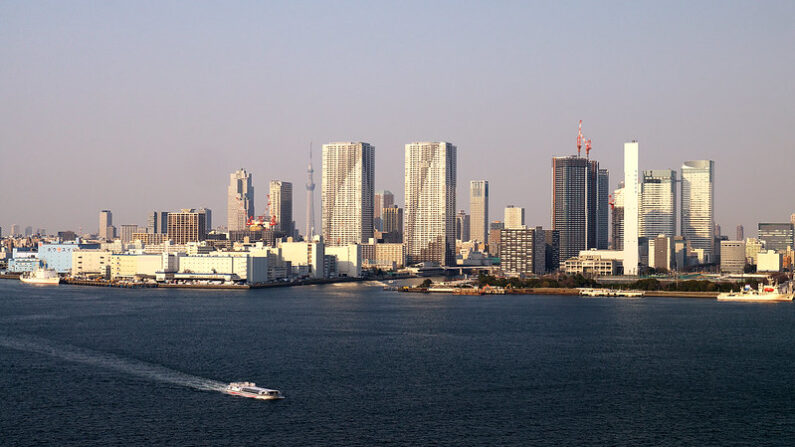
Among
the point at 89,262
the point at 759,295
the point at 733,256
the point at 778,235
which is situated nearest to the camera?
the point at 759,295

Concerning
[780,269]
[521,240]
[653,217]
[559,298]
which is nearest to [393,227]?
[653,217]

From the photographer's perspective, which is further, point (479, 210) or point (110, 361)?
point (479, 210)

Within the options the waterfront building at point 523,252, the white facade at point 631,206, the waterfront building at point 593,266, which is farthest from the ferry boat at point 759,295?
the waterfront building at point 523,252

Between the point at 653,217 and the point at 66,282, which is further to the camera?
the point at 653,217

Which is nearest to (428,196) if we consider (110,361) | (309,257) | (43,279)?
(309,257)

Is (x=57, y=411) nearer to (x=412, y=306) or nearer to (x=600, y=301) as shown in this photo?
(x=412, y=306)

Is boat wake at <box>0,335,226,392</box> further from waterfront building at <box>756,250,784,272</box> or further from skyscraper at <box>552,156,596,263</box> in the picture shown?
skyscraper at <box>552,156,596,263</box>

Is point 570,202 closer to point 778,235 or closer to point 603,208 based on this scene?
point 603,208
